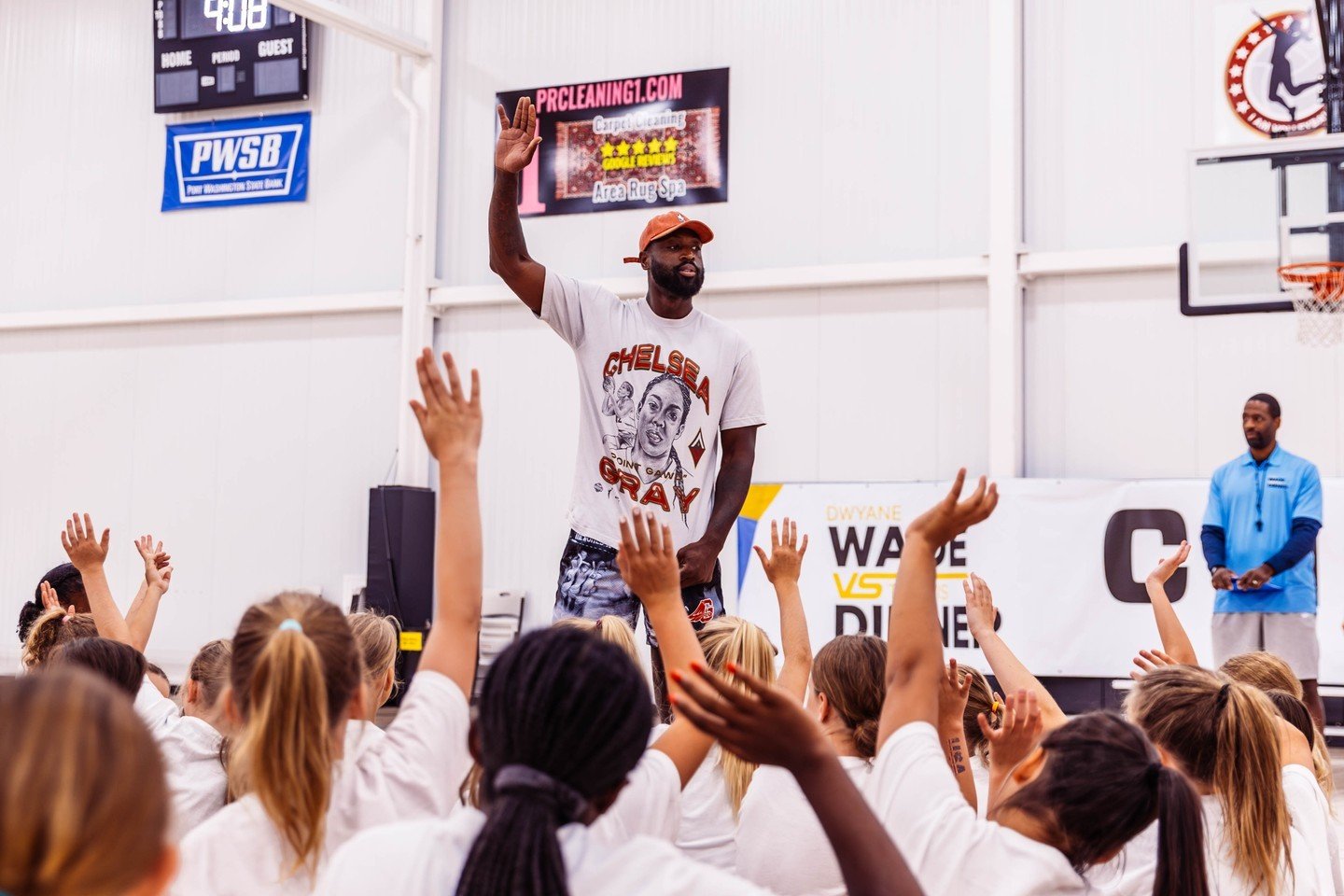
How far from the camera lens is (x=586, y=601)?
3721mm

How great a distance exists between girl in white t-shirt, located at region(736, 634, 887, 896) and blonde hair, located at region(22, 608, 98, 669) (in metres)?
1.97

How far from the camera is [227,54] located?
11031 mm

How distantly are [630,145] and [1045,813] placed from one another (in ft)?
28.2

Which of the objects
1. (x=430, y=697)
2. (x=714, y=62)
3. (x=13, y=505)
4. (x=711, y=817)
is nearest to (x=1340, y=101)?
(x=714, y=62)

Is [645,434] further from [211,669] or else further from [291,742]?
[291,742]

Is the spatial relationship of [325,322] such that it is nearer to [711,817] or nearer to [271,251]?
[271,251]

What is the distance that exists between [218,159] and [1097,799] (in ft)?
34.7

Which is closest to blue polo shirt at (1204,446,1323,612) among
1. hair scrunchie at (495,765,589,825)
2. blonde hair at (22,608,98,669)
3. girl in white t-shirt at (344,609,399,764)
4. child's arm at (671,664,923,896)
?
girl in white t-shirt at (344,609,399,764)

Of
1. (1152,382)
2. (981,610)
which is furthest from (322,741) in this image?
(1152,382)

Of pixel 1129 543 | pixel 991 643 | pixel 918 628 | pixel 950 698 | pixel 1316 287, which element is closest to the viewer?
pixel 918 628

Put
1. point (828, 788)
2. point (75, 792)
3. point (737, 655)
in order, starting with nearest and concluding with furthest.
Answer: point (75, 792), point (828, 788), point (737, 655)

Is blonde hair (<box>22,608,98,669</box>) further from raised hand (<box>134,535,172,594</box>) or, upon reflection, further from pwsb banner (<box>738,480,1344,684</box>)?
pwsb banner (<box>738,480,1344,684</box>)

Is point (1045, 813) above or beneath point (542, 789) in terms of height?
beneath

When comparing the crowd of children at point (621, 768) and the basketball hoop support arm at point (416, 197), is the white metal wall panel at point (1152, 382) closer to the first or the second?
the basketball hoop support arm at point (416, 197)
